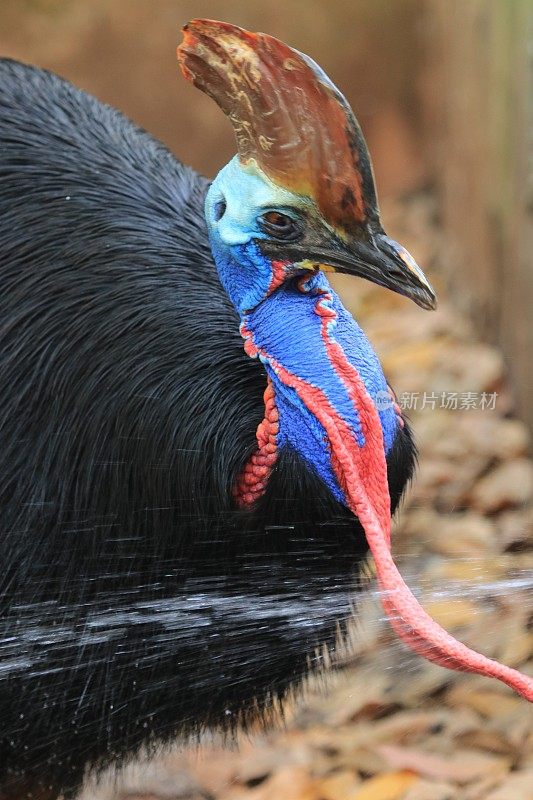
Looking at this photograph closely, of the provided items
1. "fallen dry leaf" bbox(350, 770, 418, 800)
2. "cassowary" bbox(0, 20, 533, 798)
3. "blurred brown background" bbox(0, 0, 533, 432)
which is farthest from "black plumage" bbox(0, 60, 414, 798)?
"blurred brown background" bbox(0, 0, 533, 432)

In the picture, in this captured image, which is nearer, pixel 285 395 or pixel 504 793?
pixel 285 395

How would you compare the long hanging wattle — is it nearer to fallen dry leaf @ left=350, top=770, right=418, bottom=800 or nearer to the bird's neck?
the bird's neck

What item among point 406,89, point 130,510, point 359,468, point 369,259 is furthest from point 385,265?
point 406,89

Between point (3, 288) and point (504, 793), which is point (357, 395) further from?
point (504, 793)

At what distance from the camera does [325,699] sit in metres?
1.99

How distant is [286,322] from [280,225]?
0.12 meters

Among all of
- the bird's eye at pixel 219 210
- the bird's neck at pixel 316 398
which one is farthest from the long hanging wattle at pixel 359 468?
the bird's eye at pixel 219 210

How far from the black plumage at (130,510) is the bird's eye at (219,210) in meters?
0.13

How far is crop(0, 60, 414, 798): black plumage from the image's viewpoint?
1.37 m

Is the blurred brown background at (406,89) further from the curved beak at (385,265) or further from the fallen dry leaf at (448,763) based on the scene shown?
the curved beak at (385,265)

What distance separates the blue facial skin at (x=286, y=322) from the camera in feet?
4.31

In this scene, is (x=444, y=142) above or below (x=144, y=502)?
above

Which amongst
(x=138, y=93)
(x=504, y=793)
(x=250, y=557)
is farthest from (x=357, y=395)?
(x=138, y=93)

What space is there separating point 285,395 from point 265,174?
26 cm
